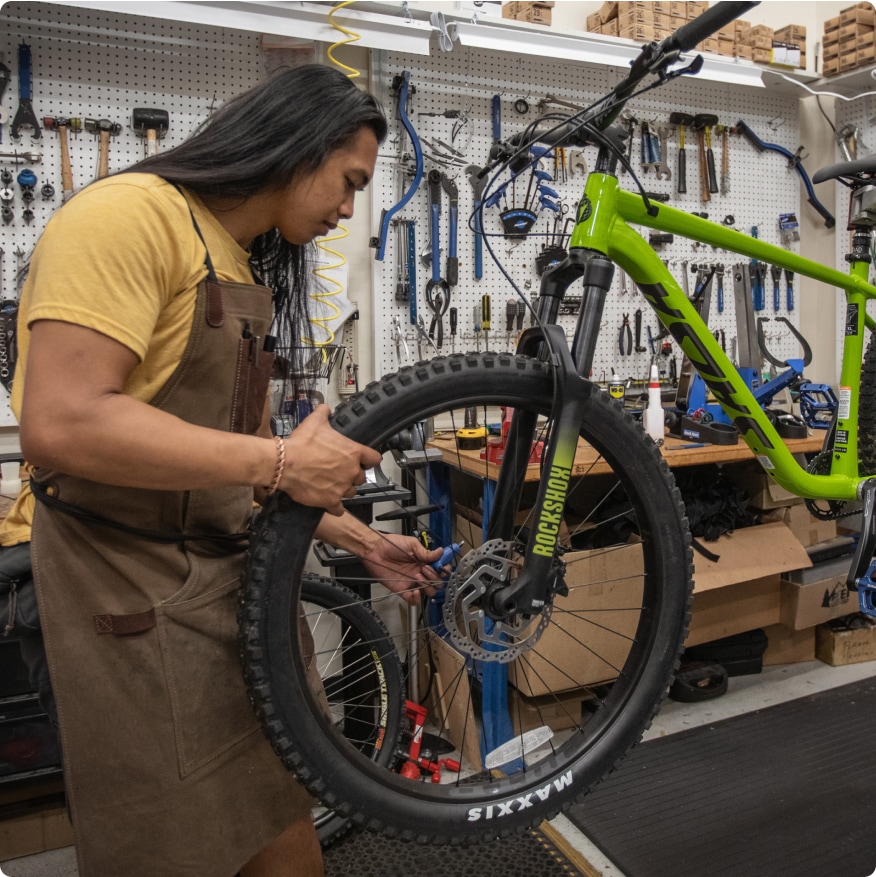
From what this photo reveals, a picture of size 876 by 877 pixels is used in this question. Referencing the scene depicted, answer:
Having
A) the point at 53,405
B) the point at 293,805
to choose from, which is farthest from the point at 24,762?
the point at 53,405

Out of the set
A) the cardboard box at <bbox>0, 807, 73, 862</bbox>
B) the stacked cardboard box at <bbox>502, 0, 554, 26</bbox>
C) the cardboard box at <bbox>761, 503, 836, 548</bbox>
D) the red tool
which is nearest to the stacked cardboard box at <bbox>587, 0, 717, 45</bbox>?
the stacked cardboard box at <bbox>502, 0, 554, 26</bbox>

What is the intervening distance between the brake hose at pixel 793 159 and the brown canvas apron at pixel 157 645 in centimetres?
269

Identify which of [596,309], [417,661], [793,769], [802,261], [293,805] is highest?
[802,261]

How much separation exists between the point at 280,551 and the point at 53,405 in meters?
0.30

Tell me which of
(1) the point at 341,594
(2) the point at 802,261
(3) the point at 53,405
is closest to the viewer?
(3) the point at 53,405

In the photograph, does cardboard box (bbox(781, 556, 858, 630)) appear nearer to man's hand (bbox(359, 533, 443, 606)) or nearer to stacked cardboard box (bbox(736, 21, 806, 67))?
man's hand (bbox(359, 533, 443, 606))

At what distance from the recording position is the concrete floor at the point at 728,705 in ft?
5.81

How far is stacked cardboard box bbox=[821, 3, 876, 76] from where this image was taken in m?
2.80

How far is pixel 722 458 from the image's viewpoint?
2148mm

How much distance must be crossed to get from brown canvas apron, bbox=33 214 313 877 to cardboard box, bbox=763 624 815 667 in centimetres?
228

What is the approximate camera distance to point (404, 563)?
1273mm

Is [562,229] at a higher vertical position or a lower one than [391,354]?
higher

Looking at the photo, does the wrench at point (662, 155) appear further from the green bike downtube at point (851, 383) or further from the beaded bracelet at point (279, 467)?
the beaded bracelet at point (279, 467)

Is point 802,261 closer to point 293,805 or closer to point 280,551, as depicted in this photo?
point 280,551
